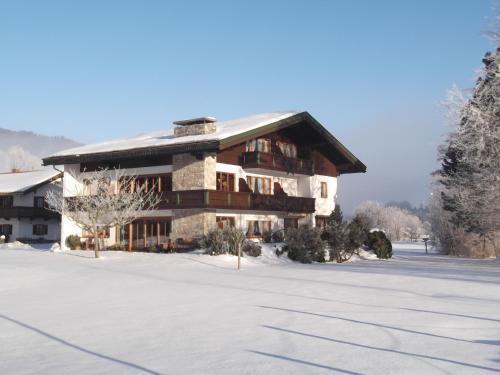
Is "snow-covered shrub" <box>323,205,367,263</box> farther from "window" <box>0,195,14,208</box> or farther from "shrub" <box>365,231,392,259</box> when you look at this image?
"window" <box>0,195,14,208</box>

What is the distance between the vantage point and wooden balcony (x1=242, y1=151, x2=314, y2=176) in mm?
32125

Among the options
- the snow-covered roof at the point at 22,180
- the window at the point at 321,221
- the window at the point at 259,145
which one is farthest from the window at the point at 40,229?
the window at the point at 321,221

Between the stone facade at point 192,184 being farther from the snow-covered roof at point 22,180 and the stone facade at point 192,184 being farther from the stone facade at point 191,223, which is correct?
the snow-covered roof at point 22,180

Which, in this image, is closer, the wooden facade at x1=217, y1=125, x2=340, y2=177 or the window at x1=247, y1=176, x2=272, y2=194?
the wooden facade at x1=217, y1=125, x2=340, y2=177

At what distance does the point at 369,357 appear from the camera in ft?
26.8

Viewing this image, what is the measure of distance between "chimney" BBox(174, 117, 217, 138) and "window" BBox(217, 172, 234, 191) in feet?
9.13

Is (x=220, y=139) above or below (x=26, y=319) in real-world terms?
above

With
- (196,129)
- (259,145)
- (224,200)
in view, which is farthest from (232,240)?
(259,145)

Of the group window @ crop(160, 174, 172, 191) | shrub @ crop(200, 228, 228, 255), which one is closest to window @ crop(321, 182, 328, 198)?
window @ crop(160, 174, 172, 191)

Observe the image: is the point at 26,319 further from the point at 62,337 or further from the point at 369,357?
the point at 369,357

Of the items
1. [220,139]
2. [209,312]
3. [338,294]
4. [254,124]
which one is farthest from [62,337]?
[254,124]

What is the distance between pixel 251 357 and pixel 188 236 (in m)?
22.0

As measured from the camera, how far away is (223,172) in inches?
1238

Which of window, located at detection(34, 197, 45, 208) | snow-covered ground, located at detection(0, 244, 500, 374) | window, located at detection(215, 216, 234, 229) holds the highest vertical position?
window, located at detection(34, 197, 45, 208)
